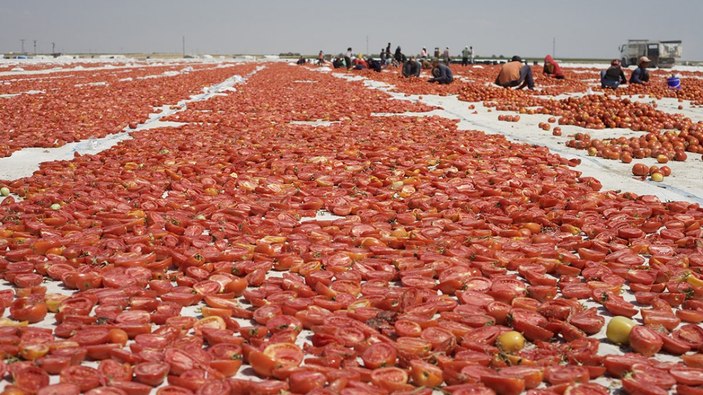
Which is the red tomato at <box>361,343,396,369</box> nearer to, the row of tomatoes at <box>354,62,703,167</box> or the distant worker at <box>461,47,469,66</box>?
the row of tomatoes at <box>354,62,703,167</box>

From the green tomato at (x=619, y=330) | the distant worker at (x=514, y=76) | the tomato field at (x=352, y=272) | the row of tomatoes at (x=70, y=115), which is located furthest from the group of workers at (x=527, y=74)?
the green tomato at (x=619, y=330)

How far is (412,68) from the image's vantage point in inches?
1313

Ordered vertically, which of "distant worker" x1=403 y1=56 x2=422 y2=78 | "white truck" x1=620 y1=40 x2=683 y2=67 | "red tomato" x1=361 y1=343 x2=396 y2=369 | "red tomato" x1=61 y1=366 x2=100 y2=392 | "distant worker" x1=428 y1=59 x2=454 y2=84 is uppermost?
"white truck" x1=620 y1=40 x2=683 y2=67

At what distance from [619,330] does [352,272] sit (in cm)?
187

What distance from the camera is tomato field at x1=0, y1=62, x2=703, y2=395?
2.95 m

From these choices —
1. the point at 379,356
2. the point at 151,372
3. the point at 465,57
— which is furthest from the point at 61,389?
the point at 465,57

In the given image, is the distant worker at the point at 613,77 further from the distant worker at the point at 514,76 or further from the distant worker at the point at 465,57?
the distant worker at the point at 465,57

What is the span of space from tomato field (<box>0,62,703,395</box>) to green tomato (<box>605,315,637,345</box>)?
0.07 ft

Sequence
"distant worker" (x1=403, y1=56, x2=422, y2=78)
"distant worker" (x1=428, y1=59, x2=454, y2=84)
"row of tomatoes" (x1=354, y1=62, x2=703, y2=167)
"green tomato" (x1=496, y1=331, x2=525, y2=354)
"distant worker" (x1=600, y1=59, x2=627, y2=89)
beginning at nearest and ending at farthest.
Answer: "green tomato" (x1=496, y1=331, x2=525, y2=354)
"row of tomatoes" (x1=354, y1=62, x2=703, y2=167)
"distant worker" (x1=600, y1=59, x2=627, y2=89)
"distant worker" (x1=428, y1=59, x2=454, y2=84)
"distant worker" (x1=403, y1=56, x2=422, y2=78)

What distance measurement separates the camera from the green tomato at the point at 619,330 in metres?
3.37

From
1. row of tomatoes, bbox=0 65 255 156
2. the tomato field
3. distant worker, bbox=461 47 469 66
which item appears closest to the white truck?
distant worker, bbox=461 47 469 66

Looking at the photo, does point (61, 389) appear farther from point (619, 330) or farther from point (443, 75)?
point (443, 75)

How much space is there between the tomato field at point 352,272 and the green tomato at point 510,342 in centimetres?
2

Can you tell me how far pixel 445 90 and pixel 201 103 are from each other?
1039 cm
